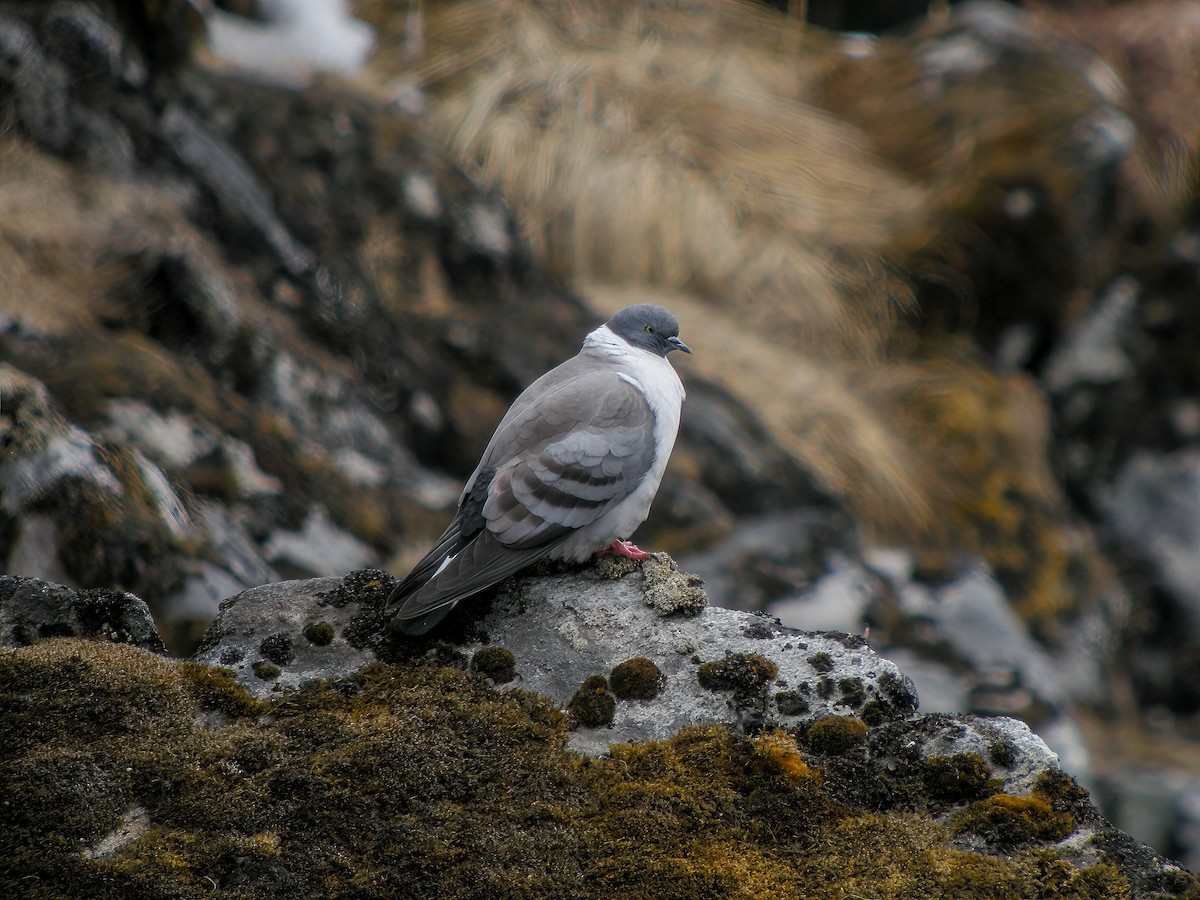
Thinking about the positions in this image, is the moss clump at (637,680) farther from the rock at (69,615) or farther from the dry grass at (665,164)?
the dry grass at (665,164)

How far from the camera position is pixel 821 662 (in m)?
3.63

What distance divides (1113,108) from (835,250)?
3550 mm

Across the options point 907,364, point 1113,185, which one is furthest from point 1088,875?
point 1113,185

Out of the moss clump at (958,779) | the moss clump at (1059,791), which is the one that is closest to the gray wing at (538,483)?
the moss clump at (958,779)

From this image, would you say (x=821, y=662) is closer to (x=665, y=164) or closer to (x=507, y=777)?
(x=507, y=777)

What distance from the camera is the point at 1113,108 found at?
11.5 meters

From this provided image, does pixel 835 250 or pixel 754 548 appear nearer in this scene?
pixel 754 548

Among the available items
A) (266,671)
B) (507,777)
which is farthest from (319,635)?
(507,777)

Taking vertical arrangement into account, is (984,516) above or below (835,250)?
below

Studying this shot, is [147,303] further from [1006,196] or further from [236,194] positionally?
[1006,196]

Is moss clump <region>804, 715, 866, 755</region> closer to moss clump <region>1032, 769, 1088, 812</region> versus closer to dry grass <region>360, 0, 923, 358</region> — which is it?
moss clump <region>1032, 769, 1088, 812</region>

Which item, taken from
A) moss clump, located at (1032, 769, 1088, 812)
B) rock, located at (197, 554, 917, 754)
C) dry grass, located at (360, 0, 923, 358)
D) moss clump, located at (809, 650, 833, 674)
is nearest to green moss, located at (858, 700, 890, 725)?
rock, located at (197, 554, 917, 754)

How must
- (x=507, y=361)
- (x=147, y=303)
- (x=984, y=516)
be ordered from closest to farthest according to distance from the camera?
(x=147, y=303) → (x=507, y=361) → (x=984, y=516)

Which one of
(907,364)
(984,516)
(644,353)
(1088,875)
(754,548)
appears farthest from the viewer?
(907,364)
